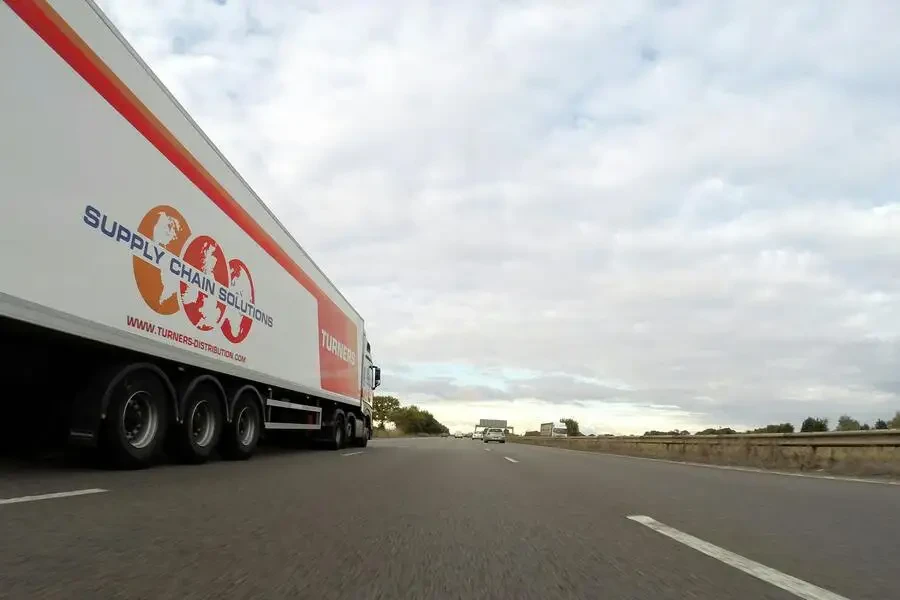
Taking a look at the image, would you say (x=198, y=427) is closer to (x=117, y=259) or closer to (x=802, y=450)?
(x=117, y=259)

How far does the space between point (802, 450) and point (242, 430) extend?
42.0 feet

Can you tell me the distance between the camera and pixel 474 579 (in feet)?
13.3

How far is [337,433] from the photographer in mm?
20578

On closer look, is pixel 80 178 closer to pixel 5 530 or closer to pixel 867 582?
pixel 5 530

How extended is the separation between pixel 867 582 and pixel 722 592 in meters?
1.02

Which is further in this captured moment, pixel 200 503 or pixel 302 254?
pixel 302 254

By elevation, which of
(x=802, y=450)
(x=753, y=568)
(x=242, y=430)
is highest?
(x=242, y=430)

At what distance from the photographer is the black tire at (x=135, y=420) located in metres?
8.52

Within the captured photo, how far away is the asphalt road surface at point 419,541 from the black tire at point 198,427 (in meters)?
1.08

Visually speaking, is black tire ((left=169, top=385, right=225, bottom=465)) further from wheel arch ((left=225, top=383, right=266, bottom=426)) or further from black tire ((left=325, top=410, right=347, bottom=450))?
black tire ((left=325, top=410, right=347, bottom=450))

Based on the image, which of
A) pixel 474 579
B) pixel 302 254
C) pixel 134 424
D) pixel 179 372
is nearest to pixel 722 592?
pixel 474 579

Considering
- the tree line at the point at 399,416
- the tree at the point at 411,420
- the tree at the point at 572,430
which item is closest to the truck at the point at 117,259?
the tree at the point at 572,430

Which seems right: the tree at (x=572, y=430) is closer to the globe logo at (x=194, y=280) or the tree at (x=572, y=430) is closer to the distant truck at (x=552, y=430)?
the distant truck at (x=552, y=430)

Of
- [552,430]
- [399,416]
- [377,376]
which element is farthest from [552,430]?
[399,416]
